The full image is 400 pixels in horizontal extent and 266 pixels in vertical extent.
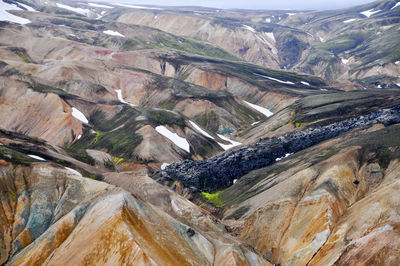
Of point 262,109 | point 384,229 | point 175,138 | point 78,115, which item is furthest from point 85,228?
point 262,109

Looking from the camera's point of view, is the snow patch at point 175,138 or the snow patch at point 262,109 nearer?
the snow patch at point 175,138

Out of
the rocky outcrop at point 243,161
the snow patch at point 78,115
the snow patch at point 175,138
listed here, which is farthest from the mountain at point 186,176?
the snow patch at point 78,115

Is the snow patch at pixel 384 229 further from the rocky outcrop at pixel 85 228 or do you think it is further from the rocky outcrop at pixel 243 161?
the rocky outcrop at pixel 243 161

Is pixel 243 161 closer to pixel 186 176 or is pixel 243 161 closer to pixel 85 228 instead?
pixel 186 176

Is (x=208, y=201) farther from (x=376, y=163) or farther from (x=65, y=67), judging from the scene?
(x=65, y=67)

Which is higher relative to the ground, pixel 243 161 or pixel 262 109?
pixel 243 161
